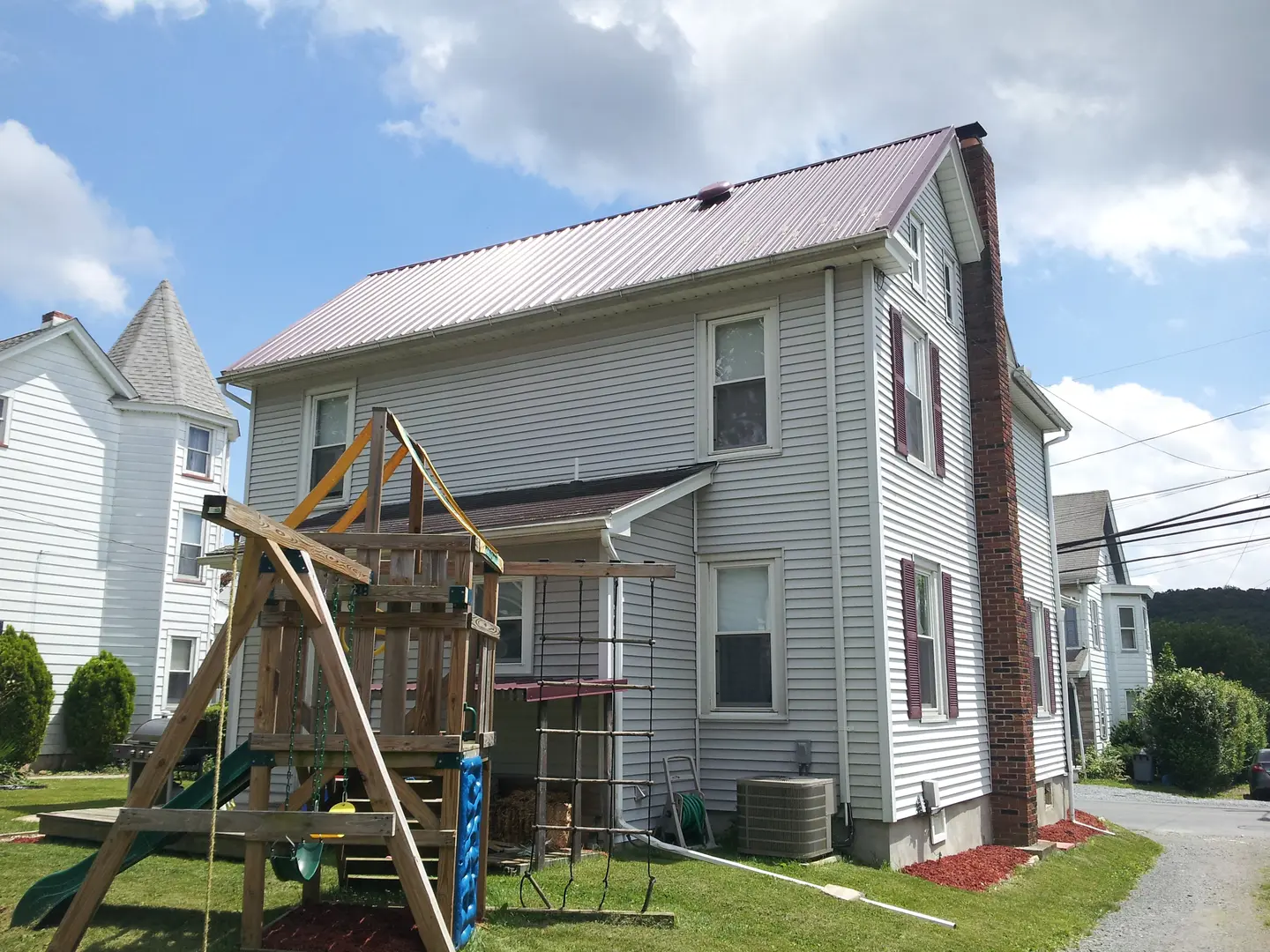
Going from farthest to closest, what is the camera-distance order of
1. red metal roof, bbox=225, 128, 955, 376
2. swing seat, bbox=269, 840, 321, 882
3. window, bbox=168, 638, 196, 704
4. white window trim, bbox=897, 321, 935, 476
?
window, bbox=168, 638, 196, 704
white window trim, bbox=897, 321, 935, 476
red metal roof, bbox=225, 128, 955, 376
swing seat, bbox=269, 840, 321, 882

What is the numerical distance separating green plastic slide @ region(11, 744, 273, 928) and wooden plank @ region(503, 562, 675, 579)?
2230 mm

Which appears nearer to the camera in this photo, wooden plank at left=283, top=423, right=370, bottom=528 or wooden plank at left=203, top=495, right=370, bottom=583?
wooden plank at left=203, top=495, right=370, bottom=583

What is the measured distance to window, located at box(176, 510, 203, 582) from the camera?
23.8 meters

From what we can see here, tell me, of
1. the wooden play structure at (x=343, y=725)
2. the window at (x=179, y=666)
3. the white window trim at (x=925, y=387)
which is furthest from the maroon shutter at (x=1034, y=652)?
the window at (x=179, y=666)

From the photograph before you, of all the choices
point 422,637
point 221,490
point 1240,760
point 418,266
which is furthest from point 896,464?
point 1240,760

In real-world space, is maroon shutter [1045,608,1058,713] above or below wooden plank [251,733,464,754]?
above

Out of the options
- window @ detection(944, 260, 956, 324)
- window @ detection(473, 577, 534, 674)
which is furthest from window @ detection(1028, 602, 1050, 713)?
window @ detection(473, 577, 534, 674)

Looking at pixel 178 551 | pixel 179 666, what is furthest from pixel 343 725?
pixel 179 666

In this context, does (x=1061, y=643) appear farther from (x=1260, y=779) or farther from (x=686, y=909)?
(x=686, y=909)

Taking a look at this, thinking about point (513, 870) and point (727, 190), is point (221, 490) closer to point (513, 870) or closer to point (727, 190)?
point (727, 190)

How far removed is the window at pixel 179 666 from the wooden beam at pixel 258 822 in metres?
19.2

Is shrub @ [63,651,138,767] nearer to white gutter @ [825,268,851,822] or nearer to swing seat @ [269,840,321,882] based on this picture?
white gutter @ [825,268,851,822]

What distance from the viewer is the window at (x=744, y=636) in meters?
11.6

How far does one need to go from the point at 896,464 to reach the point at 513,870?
6.19 metres
